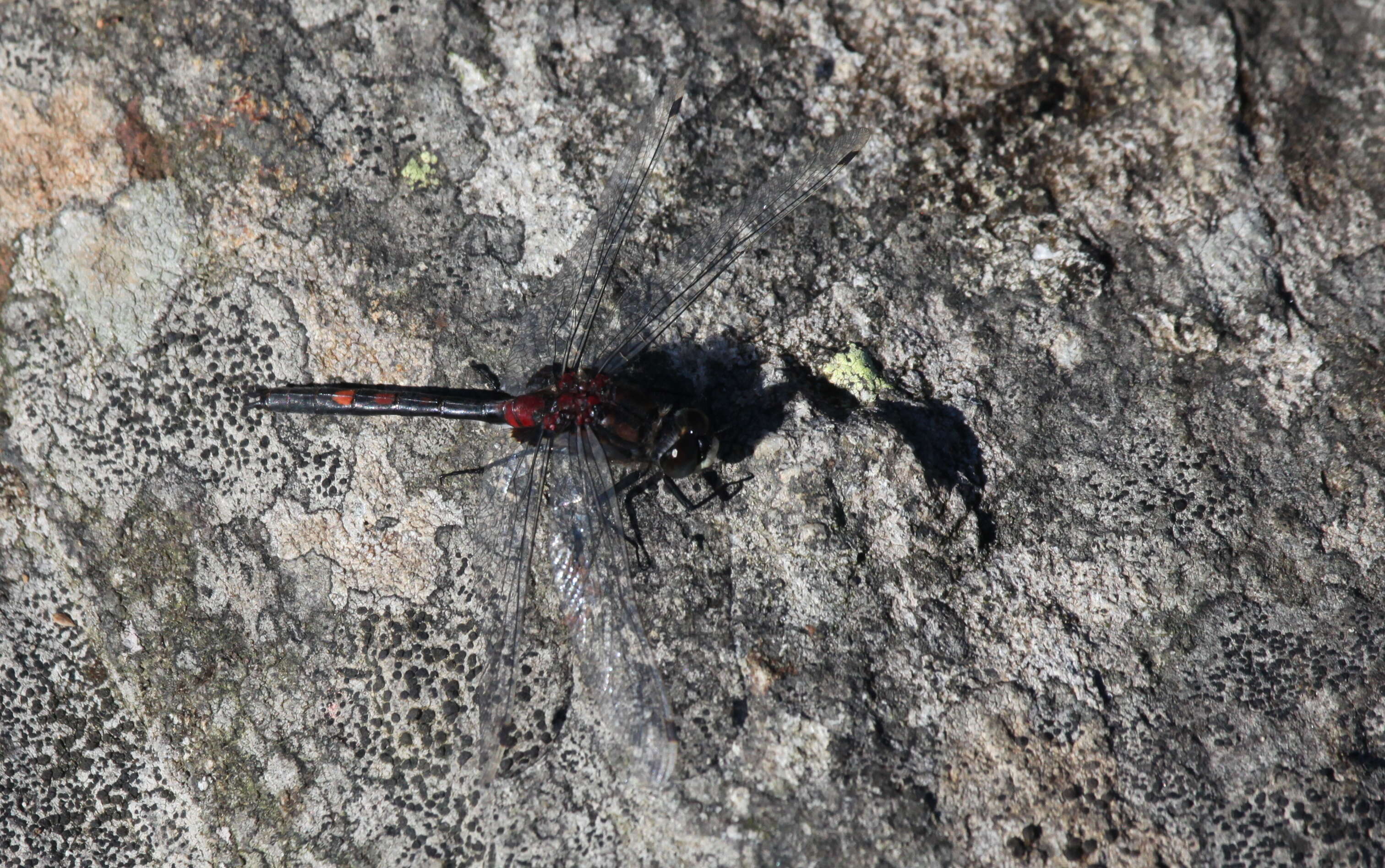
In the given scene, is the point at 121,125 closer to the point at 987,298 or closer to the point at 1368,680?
the point at 987,298

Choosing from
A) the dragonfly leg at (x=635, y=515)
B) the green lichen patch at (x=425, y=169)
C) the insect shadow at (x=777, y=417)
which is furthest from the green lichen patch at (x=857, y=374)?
the green lichen patch at (x=425, y=169)

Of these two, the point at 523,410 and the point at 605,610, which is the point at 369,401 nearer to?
A: the point at 523,410

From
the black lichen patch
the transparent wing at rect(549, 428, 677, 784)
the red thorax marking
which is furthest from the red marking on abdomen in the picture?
the black lichen patch

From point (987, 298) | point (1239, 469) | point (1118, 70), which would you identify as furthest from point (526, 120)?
point (1239, 469)

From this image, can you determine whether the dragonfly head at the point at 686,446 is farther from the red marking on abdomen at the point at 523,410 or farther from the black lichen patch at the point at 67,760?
the black lichen patch at the point at 67,760

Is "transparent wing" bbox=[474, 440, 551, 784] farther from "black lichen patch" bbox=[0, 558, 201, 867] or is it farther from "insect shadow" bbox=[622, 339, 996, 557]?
"black lichen patch" bbox=[0, 558, 201, 867]
